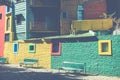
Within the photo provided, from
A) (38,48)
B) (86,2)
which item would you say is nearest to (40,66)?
(38,48)

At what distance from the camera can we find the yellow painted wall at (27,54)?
26.4m

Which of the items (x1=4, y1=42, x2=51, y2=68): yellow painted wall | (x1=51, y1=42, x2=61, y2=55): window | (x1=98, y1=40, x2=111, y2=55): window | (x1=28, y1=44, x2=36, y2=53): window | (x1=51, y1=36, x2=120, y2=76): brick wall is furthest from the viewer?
(x1=28, y1=44, x2=36, y2=53): window

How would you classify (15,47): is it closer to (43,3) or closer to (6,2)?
(6,2)

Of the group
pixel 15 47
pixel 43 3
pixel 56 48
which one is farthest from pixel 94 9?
pixel 15 47

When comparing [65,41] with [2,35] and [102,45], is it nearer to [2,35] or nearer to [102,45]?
[102,45]

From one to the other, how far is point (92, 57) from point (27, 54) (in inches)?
385

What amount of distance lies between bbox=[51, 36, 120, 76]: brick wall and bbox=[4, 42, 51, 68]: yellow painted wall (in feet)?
5.03

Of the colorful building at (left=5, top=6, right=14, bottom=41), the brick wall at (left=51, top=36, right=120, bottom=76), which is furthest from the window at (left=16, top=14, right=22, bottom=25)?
the brick wall at (left=51, top=36, right=120, bottom=76)

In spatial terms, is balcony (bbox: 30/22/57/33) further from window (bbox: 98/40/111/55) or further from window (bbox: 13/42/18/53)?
window (bbox: 98/40/111/55)

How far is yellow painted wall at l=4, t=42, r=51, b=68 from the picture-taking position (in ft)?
86.7

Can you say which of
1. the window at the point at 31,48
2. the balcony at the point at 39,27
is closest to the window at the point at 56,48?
the window at the point at 31,48

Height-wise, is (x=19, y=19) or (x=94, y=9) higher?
(x=94, y=9)

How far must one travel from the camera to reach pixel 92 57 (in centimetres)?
2167

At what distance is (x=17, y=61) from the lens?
30750 mm
